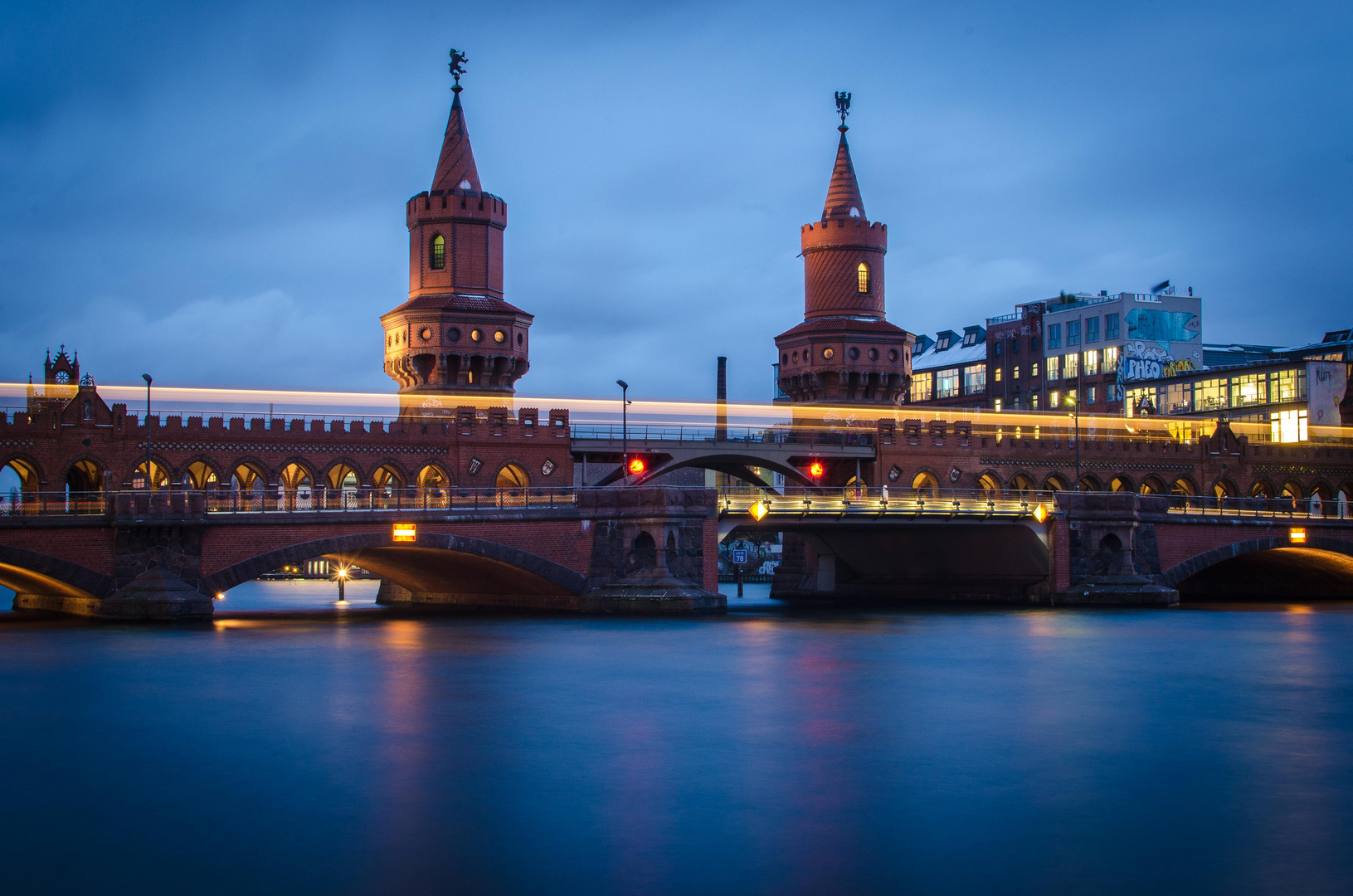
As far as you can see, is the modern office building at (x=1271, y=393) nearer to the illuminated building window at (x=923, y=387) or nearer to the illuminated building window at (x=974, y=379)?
the illuminated building window at (x=974, y=379)

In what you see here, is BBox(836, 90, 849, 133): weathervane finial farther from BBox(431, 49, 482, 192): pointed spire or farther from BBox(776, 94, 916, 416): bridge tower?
BBox(431, 49, 482, 192): pointed spire

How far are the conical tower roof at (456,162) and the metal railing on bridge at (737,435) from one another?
16185 mm

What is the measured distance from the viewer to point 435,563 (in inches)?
2544

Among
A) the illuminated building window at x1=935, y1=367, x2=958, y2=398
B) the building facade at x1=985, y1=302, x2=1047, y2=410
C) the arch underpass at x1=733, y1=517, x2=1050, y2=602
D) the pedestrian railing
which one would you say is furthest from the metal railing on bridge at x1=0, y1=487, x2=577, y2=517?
the illuminated building window at x1=935, y1=367, x2=958, y2=398

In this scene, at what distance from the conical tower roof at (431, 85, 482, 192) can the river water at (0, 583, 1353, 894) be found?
39994 mm

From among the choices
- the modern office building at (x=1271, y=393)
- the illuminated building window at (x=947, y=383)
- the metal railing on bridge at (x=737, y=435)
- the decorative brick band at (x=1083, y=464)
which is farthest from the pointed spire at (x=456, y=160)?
the illuminated building window at (x=947, y=383)

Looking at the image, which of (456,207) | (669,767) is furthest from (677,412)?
(669,767)

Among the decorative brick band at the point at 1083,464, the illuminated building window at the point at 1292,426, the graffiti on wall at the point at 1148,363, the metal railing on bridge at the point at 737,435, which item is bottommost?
the decorative brick band at the point at 1083,464

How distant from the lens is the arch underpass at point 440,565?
5312 centimetres

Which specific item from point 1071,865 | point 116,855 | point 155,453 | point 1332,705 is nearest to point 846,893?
point 1071,865

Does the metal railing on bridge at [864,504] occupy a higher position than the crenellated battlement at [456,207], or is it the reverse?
the crenellated battlement at [456,207]

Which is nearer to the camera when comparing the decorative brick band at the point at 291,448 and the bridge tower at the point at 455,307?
the decorative brick band at the point at 291,448

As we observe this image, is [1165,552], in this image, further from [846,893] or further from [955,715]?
[846,893]

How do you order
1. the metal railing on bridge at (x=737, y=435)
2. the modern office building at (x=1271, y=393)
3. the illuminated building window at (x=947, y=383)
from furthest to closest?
the illuminated building window at (x=947, y=383)
the modern office building at (x=1271, y=393)
the metal railing on bridge at (x=737, y=435)
